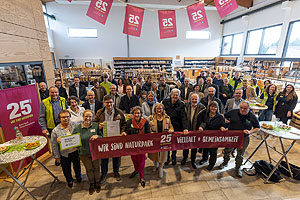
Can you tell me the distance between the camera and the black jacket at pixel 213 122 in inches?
113

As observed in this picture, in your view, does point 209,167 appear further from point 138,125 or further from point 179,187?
point 138,125

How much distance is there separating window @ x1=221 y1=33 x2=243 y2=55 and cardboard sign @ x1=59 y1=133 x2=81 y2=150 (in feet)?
55.6

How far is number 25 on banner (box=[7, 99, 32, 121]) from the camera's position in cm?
282

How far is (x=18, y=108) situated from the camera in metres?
2.93

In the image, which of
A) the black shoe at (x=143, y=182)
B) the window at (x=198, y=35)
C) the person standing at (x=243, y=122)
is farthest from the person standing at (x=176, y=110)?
the window at (x=198, y=35)

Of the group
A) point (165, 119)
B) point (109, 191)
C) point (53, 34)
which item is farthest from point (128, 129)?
point (53, 34)

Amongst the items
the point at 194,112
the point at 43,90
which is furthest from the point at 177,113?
the point at 43,90

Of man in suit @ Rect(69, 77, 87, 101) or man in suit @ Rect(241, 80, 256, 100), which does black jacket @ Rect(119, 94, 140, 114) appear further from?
man in suit @ Rect(241, 80, 256, 100)

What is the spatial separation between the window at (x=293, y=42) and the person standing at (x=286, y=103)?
25.2ft

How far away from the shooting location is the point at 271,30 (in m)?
11.3

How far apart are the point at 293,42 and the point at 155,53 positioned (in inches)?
456

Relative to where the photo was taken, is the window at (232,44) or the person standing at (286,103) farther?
the window at (232,44)

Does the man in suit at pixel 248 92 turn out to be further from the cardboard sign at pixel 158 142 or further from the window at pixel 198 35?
the window at pixel 198 35

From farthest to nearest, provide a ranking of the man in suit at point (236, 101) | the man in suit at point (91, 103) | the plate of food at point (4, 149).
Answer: the man in suit at point (236, 101) → the man in suit at point (91, 103) → the plate of food at point (4, 149)
